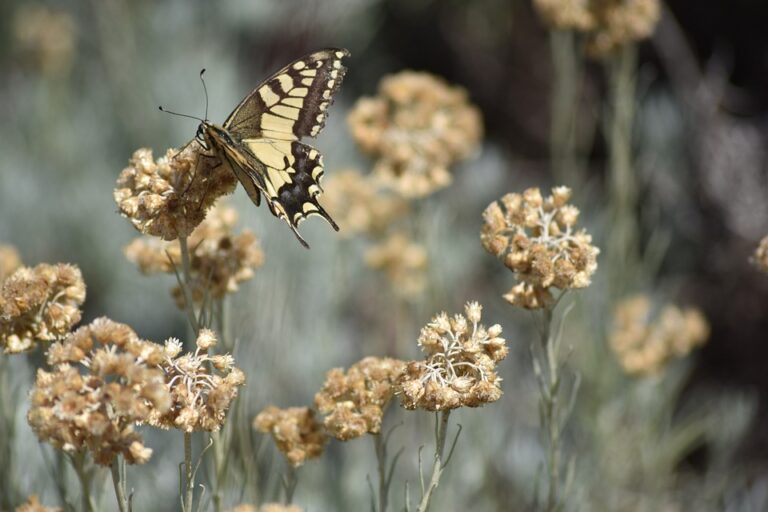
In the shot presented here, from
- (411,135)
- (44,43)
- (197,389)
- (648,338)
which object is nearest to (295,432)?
(197,389)

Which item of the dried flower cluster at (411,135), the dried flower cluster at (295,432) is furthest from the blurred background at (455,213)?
the dried flower cluster at (295,432)

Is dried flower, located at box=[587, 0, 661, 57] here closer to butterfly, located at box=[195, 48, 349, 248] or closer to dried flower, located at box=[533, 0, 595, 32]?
dried flower, located at box=[533, 0, 595, 32]

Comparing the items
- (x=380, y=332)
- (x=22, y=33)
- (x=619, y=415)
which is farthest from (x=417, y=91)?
(x=22, y=33)

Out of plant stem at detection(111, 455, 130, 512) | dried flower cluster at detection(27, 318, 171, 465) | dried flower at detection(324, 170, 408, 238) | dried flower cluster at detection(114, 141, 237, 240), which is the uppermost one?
dried flower at detection(324, 170, 408, 238)

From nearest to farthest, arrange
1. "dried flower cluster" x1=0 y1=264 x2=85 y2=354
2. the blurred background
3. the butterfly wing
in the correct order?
"dried flower cluster" x1=0 y1=264 x2=85 y2=354, the butterfly wing, the blurred background

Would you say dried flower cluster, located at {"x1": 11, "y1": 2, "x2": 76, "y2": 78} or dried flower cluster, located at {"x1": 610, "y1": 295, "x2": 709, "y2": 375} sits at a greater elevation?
dried flower cluster, located at {"x1": 11, "y1": 2, "x2": 76, "y2": 78}

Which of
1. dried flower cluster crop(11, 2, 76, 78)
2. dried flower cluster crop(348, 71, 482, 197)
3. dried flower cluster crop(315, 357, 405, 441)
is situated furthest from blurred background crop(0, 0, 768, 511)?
dried flower cluster crop(315, 357, 405, 441)

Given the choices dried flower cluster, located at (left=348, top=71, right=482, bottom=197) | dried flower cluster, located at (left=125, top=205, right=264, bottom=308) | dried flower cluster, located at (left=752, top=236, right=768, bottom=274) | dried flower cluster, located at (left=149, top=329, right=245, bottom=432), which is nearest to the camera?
dried flower cluster, located at (left=149, top=329, right=245, bottom=432)

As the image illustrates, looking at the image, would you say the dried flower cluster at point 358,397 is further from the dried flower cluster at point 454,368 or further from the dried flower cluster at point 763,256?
the dried flower cluster at point 763,256
